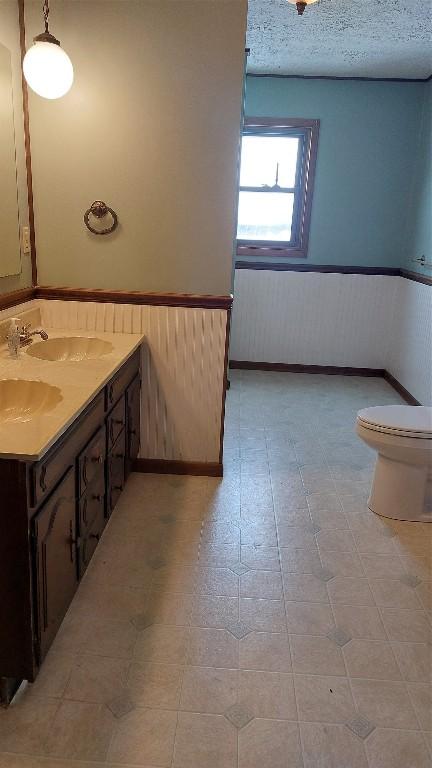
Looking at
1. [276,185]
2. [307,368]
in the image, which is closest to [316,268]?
[276,185]

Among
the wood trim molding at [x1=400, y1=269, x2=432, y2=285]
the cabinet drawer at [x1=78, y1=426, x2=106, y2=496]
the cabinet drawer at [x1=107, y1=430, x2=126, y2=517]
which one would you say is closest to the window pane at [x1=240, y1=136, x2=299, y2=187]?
the wood trim molding at [x1=400, y1=269, x2=432, y2=285]

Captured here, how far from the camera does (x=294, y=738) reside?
144cm

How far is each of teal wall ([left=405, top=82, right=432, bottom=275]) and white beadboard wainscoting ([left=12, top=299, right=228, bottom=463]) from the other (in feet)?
6.86

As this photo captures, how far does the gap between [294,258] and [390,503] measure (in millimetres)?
2712

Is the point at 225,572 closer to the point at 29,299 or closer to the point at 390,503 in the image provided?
the point at 390,503

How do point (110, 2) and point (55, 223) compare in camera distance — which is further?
point (55, 223)

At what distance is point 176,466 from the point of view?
2889 mm

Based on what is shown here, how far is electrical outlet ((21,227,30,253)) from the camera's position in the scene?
99.0 inches

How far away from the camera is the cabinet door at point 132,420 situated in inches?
98.1

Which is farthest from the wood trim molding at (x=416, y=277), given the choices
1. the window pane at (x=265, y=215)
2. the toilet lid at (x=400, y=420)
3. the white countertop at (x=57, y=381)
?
the white countertop at (x=57, y=381)

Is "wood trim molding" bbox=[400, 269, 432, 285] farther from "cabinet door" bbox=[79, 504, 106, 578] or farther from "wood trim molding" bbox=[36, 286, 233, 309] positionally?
"cabinet door" bbox=[79, 504, 106, 578]

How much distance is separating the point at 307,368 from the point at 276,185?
161cm

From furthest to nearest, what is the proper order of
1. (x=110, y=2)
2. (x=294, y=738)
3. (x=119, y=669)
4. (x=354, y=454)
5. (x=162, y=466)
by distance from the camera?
(x=354, y=454) → (x=162, y=466) → (x=110, y=2) → (x=119, y=669) → (x=294, y=738)

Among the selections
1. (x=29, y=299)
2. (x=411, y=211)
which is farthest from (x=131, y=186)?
(x=411, y=211)
